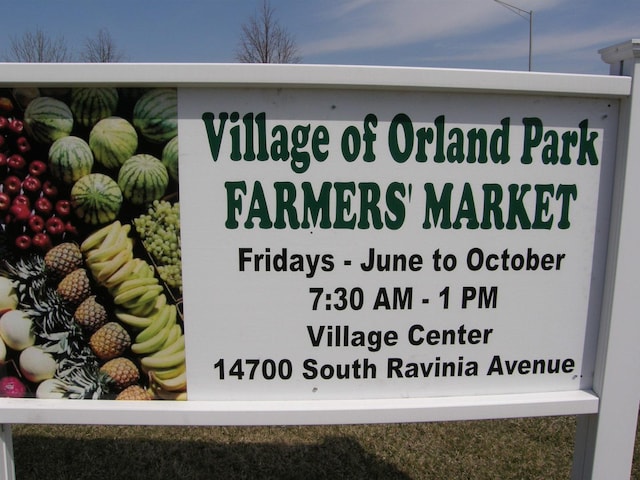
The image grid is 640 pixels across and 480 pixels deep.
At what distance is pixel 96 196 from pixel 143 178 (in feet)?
0.61

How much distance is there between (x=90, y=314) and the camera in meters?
1.96

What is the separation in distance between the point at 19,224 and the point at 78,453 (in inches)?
81.5

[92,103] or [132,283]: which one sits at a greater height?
[92,103]

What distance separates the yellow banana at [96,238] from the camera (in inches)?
75.8

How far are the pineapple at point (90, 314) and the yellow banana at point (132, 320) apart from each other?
5 cm

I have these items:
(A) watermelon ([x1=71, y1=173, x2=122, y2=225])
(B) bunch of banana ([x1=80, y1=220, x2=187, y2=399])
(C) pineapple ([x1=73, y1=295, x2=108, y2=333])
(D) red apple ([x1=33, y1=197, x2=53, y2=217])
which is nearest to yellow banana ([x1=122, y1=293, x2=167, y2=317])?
(B) bunch of banana ([x1=80, y1=220, x2=187, y2=399])

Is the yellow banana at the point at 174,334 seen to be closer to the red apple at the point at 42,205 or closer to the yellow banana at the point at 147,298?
the yellow banana at the point at 147,298

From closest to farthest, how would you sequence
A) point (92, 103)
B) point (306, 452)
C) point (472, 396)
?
point (92, 103) → point (472, 396) → point (306, 452)

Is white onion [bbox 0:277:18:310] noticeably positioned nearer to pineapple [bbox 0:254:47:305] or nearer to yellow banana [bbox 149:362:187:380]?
pineapple [bbox 0:254:47:305]

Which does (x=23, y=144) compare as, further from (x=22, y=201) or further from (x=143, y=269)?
(x=143, y=269)

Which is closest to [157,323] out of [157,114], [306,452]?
[157,114]

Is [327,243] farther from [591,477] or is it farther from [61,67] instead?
[591,477]

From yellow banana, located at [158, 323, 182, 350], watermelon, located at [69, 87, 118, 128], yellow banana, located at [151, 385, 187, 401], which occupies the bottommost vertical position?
yellow banana, located at [151, 385, 187, 401]

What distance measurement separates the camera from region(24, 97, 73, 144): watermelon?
1863 mm
